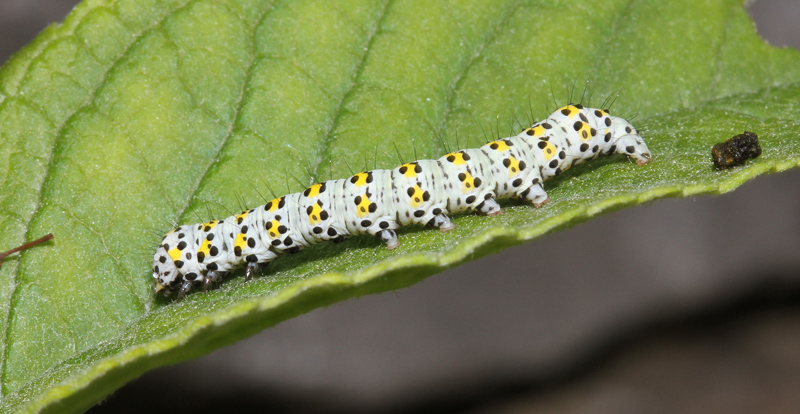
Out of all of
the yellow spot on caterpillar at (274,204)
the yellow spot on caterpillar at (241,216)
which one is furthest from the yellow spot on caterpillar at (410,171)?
the yellow spot on caterpillar at (241,216)

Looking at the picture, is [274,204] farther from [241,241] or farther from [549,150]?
[549,150]

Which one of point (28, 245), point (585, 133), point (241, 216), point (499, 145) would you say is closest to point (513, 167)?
point (499, 145)

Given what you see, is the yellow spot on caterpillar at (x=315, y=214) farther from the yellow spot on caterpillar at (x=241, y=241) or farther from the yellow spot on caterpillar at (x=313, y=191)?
the yellow spot on caterpillar at (x=241, y=241)

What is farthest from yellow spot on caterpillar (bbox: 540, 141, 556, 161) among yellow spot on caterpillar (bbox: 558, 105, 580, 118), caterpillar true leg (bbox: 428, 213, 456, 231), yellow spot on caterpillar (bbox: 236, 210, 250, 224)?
yellow spot on caterpillar (bbox: 236, 210, 250, 224)

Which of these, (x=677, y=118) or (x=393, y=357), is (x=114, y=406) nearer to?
(x=393, y=357)

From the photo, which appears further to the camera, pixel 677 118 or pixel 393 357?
pixel 393 357

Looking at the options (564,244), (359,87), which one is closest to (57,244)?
(359,87)
